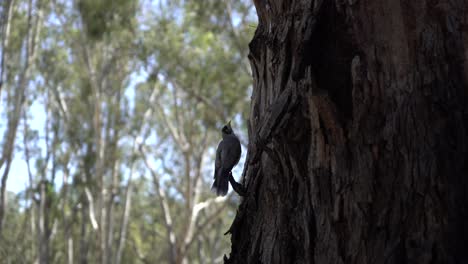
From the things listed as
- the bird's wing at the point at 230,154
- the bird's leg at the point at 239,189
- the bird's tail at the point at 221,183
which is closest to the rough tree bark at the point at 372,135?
the bird's leg at the point at 239,189

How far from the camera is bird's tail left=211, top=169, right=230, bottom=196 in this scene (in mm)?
4238

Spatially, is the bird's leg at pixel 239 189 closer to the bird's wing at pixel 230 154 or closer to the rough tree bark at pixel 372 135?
the rough tree bark at pixel 372 135

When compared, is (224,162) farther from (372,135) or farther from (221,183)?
(372,135)

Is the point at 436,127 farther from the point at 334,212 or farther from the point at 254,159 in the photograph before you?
the point at 254,159

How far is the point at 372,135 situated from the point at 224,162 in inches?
57.3

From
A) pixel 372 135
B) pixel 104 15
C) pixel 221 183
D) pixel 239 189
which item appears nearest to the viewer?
pixel 372 135

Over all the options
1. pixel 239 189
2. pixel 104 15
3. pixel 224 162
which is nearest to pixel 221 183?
pixel 224 162

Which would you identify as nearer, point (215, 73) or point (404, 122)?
point (404, 122)

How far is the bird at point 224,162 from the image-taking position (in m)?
4.26

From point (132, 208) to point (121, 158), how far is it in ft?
24.3

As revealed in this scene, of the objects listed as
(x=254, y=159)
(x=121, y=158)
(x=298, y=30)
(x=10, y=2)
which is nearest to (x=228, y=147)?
(x=254, y=159)

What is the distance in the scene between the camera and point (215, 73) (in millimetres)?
17547

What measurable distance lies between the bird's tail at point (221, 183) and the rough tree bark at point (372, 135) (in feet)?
2.67

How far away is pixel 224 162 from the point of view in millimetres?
4367
